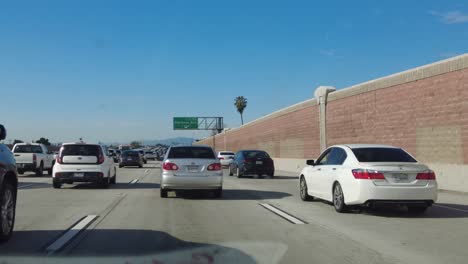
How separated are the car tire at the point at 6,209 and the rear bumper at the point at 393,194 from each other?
23.4 ft

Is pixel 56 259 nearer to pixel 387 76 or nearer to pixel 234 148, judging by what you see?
pixel 387 76

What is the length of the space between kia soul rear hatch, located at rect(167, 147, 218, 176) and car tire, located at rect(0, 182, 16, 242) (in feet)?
23.1

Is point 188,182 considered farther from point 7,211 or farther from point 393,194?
point 7,211

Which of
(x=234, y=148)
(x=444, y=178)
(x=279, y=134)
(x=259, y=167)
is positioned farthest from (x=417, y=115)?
(x=234, y=148)

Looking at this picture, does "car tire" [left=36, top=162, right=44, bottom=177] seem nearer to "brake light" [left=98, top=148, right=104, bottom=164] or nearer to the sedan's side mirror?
"brake light" [left=98, top=148, right=104, bottom=164]

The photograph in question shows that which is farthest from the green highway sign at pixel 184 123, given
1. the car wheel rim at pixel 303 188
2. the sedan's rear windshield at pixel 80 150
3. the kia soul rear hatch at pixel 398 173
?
the kia soul rear hatch at pixel 398 173

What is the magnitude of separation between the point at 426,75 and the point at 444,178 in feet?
14.5

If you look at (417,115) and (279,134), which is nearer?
(417,115)

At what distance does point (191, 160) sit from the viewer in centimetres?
1656

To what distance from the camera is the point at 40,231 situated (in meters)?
10.2

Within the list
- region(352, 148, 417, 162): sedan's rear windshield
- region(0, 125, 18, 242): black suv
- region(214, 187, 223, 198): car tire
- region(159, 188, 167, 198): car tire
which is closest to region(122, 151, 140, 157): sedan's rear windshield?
region(159, 188, 167, 198): car tire

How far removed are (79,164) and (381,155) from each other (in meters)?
11.6

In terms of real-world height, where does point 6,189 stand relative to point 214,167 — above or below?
below

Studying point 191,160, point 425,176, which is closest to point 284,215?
point 425,176
